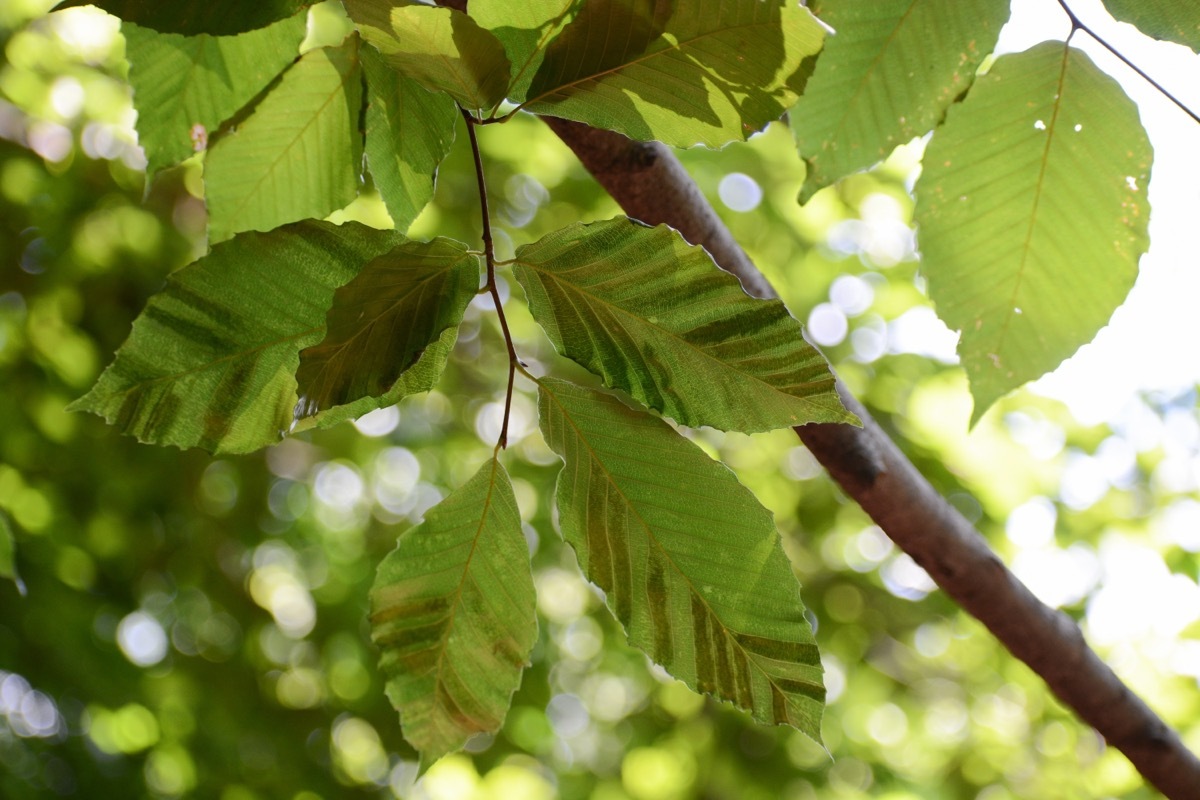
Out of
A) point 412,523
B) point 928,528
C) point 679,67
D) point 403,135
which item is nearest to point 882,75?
point 679,67

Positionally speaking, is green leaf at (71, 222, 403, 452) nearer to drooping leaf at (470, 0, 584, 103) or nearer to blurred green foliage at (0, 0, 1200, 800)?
drooping leaf at (470, 0, 584, 103)

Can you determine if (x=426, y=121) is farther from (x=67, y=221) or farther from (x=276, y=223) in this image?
(x=67, y=221)

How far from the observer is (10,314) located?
1.79 m

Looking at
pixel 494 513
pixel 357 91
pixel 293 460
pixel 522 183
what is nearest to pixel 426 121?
pixel 357 91

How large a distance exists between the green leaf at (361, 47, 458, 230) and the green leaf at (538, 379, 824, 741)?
0.47 feet

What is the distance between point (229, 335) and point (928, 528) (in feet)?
1.49

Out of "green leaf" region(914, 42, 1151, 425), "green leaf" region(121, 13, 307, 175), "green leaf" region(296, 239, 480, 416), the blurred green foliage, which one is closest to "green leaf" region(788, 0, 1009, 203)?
"green leaf" region(914, 42, 1151, 425)

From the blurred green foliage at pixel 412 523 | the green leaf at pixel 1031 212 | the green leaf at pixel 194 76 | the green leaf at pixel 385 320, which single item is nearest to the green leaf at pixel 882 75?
the green leaf at pixel 1031 212

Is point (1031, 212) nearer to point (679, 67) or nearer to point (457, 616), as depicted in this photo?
point (679, 67)

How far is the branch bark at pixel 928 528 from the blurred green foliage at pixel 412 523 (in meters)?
1.36

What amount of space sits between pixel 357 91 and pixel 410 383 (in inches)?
7.4

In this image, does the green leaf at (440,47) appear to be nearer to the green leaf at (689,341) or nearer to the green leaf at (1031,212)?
the green leaf at (689,341)

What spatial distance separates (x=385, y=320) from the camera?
1.13 ft

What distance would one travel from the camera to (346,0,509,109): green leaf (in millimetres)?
322
